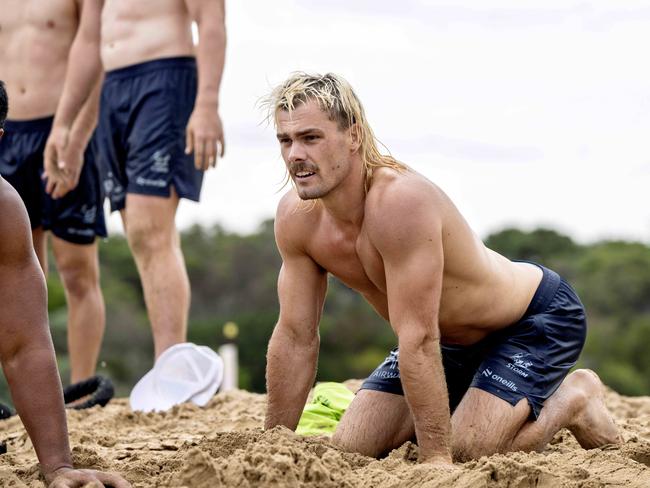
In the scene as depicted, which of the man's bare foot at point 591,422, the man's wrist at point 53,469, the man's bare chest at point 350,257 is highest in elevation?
the man's bare chest at point 350,257

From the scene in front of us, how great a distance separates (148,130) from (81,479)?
3002mm

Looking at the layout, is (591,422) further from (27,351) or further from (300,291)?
(27,351)

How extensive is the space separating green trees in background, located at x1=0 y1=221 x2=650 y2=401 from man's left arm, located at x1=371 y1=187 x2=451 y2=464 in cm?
1985

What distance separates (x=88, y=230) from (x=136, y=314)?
1096 inches

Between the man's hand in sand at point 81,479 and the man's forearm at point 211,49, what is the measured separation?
2882 mm

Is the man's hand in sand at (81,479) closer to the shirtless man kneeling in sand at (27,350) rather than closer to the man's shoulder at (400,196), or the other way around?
the shirtless man kneeling in sand at (27,350)

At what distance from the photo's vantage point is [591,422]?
174 inches

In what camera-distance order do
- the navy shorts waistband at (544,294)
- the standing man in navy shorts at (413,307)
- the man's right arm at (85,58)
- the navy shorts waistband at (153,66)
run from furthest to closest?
the man's right arm at (85,58) < the navy shorts waistband at (153,66) < the navy shorts waistband at (544,294) < the standing man in navy shorts at (413,307)

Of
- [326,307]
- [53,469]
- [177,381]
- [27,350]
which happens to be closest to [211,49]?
A: [177,381]

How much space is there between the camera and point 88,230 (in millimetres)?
6324

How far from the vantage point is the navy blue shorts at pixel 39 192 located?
247 inches

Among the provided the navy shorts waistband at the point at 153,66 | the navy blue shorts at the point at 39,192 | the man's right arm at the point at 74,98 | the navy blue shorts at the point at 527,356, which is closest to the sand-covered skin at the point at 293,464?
the navy blue shorts at the point at 527,356

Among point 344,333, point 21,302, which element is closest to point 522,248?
point 344,333

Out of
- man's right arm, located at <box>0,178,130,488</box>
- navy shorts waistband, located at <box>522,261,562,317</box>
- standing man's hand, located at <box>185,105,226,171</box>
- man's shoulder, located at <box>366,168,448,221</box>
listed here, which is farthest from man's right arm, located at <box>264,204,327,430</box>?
standing man's hand, located at <box>185,105,226,171</box>
